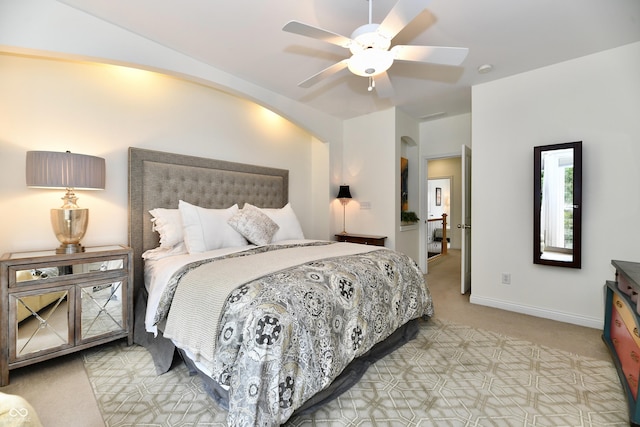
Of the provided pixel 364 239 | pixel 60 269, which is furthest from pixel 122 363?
pixel 364 239

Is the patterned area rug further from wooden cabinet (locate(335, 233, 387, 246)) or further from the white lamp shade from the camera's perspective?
wooden cabinet (locate(335, 233, 387, 246))

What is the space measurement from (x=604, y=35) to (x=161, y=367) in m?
4.55

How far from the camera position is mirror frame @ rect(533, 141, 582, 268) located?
9.04ft

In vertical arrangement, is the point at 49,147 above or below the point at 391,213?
above

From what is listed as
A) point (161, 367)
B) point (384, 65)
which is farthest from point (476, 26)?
point (161, 367)

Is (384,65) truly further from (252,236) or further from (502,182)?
(502,182)

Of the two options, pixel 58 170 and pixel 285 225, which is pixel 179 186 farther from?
pixel 285 225

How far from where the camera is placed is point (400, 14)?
1.57 m

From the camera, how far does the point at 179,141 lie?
309 centimetres

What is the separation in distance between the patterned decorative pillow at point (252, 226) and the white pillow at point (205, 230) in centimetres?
7

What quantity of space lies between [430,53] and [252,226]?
7.04 ft

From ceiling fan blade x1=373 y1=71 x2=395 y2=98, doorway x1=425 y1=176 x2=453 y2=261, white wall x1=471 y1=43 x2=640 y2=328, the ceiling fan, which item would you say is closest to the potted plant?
white wall x1=471 y1=43 x2=640 y2=328

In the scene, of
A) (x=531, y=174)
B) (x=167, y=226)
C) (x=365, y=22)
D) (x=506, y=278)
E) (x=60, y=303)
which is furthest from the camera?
(x=506, y=278)

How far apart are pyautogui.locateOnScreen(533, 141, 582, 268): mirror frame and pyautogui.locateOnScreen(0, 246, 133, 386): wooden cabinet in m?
4.04
